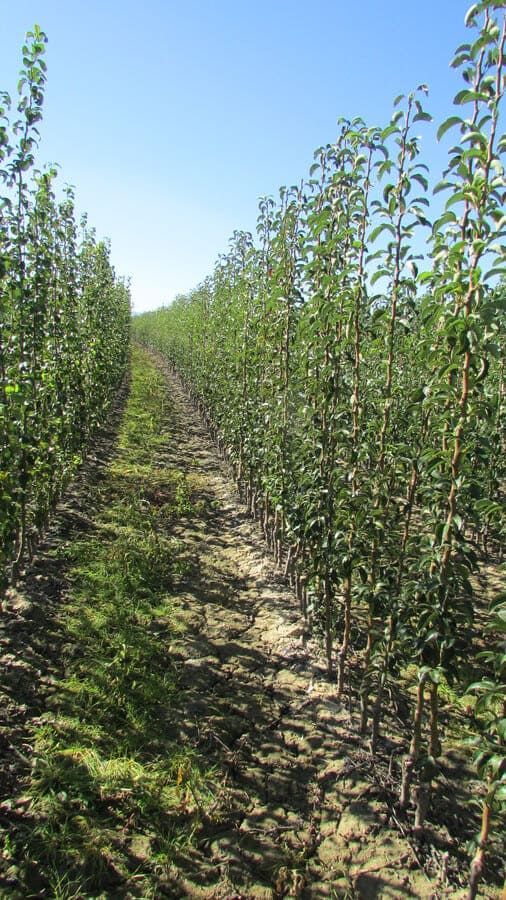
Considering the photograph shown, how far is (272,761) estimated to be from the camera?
150 inches

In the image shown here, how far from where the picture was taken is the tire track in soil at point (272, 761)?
9.77 ft

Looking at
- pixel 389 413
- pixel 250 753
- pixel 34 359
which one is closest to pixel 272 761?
pixel 250 753

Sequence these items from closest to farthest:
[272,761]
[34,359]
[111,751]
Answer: [111,751]
[272,761]
[34,359]

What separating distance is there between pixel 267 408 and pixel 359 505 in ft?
10.7

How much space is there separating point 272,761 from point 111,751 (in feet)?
3.84

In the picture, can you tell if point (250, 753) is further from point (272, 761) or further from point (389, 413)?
point (389, 413)

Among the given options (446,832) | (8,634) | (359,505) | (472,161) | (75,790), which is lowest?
(446,832)

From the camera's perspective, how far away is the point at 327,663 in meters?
4.82

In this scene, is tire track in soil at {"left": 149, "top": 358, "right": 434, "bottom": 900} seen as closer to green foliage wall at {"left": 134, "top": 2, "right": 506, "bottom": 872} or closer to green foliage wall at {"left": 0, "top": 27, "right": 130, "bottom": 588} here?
green foliage wall at {"left": 134, "top": 2, "right": 506, "bottom": 872}

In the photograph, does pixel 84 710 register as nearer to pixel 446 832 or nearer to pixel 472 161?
pixel 446 832

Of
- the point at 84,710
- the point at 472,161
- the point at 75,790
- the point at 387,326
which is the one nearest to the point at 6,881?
the point at 75,790

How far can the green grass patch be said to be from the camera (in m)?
2.89

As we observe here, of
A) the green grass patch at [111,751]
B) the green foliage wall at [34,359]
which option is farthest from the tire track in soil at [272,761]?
the green foliage wall at [34,359]

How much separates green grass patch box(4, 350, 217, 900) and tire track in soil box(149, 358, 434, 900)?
0.18 metres
